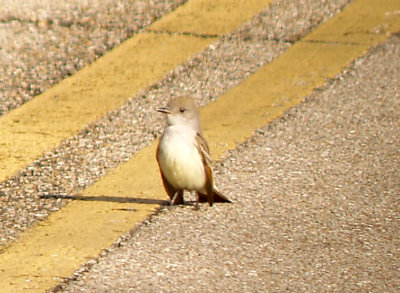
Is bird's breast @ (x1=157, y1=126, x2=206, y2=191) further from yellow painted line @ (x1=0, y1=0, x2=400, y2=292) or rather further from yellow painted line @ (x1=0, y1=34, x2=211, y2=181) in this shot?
yellow painted line @ (x1=0, y1=34, x2=211, y2=181)

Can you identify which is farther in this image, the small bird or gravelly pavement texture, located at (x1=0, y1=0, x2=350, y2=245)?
gravelly pavement texture, located at (x1=0, y1=0, x2=350, y2=245)

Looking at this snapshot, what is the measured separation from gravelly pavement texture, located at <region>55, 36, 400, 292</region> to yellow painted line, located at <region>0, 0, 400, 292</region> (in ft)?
0.32

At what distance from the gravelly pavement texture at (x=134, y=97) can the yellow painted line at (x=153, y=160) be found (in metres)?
0.09

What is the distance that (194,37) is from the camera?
726 cm

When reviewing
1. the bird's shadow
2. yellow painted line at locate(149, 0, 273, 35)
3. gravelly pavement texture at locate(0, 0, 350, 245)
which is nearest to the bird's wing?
the bird's shadow

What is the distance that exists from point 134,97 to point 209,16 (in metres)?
1.58

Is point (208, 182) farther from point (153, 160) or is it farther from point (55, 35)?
point (55, 35)

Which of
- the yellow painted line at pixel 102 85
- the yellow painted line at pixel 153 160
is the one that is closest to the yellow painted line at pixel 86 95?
the yellow painted line at pixel 102 85

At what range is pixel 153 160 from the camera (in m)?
5.47

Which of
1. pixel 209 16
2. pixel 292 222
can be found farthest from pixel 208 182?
pixel 209 16

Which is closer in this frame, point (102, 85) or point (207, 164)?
point (207, 164)

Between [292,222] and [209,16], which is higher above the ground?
[209,16]

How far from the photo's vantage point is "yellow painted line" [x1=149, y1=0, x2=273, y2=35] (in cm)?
742

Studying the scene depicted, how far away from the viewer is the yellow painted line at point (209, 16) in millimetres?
7418
